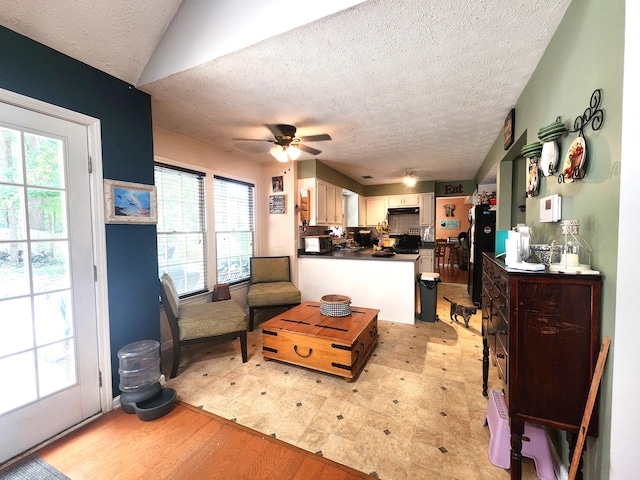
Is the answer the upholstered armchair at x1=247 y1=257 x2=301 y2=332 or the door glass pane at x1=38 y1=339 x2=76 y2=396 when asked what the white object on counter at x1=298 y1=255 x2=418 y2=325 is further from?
the door glass pane at x1=38 y1=339 x2=76 y2=396

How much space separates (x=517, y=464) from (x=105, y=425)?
2587 mm

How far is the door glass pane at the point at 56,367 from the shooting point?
165 centimetres

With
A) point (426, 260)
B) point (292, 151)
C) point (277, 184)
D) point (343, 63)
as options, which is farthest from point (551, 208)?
point (426, 260)

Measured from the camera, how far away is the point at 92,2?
152 centimetres

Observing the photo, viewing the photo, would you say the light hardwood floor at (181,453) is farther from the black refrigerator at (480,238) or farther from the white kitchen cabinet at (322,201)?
the black refrigerator at (480,238)

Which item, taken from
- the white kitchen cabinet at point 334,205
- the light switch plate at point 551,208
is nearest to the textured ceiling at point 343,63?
the light switch plate at point 551,208

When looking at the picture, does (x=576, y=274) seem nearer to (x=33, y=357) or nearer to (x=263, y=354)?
(x=263, y=354)

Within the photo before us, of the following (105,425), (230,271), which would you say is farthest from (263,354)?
(230,271)

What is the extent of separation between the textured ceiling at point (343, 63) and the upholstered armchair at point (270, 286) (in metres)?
1.96

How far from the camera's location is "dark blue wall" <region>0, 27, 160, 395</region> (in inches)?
61.2

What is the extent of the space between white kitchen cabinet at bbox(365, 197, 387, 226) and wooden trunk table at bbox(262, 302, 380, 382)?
4.11 m

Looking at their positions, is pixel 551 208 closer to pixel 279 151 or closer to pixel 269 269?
pixel 279 151

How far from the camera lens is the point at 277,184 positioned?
168 inches

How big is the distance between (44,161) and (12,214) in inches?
15.2
